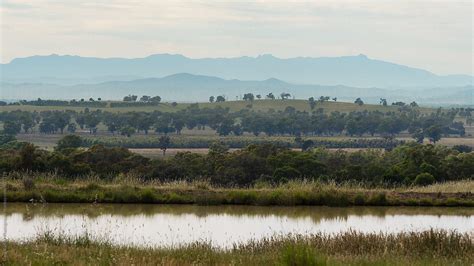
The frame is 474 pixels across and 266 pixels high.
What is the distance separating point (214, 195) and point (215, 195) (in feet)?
0.13

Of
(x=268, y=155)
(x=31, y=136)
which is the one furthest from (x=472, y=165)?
(x=31, y=136)

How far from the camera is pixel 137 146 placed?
98.3 metres

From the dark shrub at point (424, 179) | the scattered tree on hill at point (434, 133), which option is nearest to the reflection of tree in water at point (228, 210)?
the dark shrub at point (424, 179)

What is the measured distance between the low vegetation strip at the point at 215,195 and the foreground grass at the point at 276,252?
35.1 ft

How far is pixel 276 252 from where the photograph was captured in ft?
46.3

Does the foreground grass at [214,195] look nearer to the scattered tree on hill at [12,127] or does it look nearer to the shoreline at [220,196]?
the shoreline at [220,196]

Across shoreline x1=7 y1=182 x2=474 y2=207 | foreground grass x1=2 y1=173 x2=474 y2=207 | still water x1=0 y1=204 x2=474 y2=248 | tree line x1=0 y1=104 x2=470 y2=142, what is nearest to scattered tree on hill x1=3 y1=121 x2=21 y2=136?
tree line x1=0 y1=104 x2=470 y2=142

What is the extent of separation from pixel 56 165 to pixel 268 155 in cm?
1142

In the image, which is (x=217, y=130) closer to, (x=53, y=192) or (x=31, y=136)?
(x=31, y=136)

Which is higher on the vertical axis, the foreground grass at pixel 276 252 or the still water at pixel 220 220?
the foreground grass at pixel 276 252

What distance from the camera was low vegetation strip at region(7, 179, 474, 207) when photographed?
90.9ft

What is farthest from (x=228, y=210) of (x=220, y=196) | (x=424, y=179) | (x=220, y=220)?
(x=424, y=179)

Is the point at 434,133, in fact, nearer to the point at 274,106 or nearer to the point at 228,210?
the point at 274,106

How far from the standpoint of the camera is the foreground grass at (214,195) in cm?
2773
